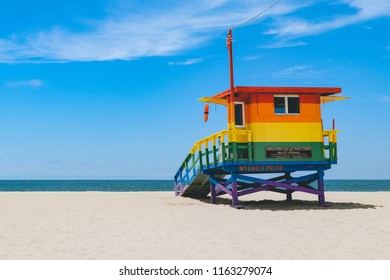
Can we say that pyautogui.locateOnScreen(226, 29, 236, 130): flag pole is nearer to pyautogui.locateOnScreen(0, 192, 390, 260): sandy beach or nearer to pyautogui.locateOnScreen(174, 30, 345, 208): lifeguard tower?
pyautogui.locateOnScreen(174, 30, 345, 208): lifeguard tower

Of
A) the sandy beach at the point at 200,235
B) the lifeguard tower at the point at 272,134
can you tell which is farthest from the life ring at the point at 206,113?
the sandy beach at the point at 200,235

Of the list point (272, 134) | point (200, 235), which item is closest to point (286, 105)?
point (272, 134)

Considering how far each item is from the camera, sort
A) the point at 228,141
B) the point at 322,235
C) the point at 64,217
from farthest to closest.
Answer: the point at 228,141
the point at 64,217
the point at 322,235

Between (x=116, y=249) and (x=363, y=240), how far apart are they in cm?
522

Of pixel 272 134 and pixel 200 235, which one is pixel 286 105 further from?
pixel 200 235

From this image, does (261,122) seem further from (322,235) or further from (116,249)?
(116,249)

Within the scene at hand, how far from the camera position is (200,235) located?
1155cm

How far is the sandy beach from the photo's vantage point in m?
9.36

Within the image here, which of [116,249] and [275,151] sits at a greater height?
[275,151]

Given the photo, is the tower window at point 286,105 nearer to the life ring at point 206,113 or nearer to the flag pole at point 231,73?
the flag pole at point 231,73

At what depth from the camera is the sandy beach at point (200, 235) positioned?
9359 millimetres

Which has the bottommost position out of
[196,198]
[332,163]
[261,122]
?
[196,198]
